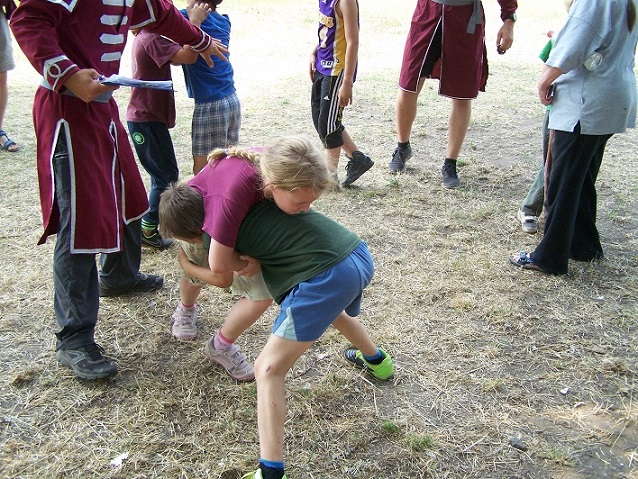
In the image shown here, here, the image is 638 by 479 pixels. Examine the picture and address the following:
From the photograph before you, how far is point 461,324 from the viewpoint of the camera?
311cm

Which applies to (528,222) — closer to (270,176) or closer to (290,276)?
(290,276)

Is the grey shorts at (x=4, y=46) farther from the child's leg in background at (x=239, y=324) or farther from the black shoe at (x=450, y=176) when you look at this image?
the black shoe at (x=450, y=176)

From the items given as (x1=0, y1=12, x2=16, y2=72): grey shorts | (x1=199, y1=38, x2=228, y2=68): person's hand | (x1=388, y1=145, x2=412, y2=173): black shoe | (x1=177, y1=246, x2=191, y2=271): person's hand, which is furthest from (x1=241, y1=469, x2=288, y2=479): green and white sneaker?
(x1=0, y1=12, x2=16, y2=72): grey shorts

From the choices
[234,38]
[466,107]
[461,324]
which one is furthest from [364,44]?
[461,324]

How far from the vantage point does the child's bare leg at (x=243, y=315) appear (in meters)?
2.56

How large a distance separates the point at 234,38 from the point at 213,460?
9183 millimetres

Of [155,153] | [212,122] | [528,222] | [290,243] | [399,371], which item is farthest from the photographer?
[528,222]

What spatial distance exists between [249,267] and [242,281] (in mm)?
223

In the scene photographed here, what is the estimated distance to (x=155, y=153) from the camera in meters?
3.61

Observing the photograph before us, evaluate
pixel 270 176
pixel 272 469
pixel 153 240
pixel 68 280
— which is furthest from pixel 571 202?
pixel 68 280

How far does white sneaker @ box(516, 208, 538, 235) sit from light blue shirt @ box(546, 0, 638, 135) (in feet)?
3.04

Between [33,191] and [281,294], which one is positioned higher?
[281,294]

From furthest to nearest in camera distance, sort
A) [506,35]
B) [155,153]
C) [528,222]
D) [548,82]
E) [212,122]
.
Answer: [506,35], [528,222], [212,122], [155,153], [548,82]

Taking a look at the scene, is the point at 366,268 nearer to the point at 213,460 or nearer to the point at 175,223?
the point at 175,223
